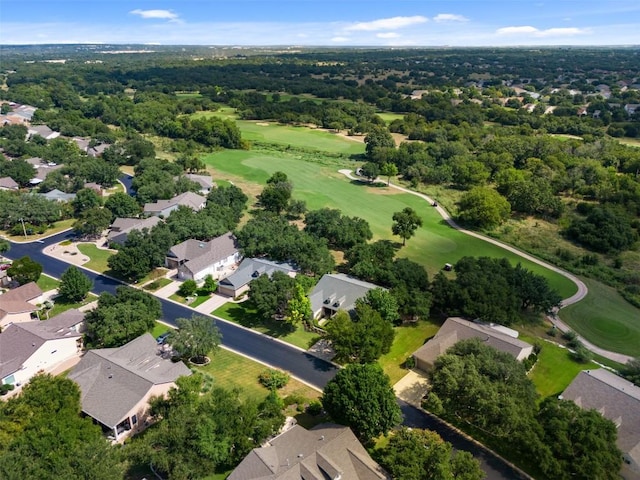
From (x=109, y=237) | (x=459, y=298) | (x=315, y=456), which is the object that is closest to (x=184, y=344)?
(x=315, y=456)

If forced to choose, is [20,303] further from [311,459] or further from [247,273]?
[311,459]

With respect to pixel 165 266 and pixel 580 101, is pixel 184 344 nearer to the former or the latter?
pixel 165 266

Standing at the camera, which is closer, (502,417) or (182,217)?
(502,417)

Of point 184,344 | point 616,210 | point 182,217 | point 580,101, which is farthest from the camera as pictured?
point 580,101

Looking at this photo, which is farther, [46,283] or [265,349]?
[46,283]

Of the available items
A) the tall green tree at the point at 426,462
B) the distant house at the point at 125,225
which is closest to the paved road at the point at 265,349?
the distant house at the point at 125,225

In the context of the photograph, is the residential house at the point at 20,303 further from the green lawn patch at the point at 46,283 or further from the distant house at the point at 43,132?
the distant house at the point at 43,132

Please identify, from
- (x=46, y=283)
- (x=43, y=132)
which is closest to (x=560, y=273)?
(x=46, y=283)
